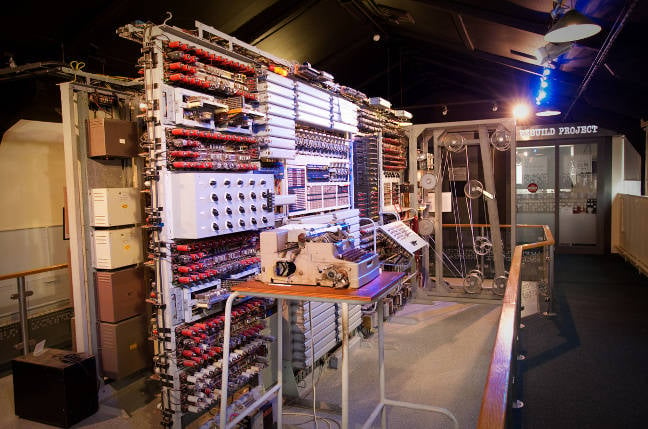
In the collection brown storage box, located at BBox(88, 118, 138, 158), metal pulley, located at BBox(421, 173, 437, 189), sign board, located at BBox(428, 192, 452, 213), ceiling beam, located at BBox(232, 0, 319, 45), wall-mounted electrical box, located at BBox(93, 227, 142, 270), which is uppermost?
ceiling beam, located at BBox(232, 0, 319, 45)

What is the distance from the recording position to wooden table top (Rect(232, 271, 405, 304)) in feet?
9.01

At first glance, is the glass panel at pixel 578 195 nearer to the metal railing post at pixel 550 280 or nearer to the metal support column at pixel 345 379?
the metal railing post at pixel 550 280

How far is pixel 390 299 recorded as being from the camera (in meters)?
7.14

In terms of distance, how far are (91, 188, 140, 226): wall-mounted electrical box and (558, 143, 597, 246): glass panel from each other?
11494 mm

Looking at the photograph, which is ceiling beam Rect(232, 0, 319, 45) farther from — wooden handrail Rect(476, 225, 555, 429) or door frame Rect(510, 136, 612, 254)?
door frame Rect(510, 136, 612, 254)

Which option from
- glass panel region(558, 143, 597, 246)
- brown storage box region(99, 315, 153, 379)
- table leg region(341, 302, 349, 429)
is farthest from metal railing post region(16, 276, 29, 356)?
glass panel region(558, 143, 597, 246)

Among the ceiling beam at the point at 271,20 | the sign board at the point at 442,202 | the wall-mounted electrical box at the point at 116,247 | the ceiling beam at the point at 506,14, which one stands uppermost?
the ceiling beam at the point at 271,20

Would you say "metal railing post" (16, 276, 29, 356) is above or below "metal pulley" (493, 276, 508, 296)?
above

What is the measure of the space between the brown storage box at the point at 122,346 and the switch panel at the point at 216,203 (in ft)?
4.89

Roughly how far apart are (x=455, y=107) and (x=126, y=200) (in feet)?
32.0

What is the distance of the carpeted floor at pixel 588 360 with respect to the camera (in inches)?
162

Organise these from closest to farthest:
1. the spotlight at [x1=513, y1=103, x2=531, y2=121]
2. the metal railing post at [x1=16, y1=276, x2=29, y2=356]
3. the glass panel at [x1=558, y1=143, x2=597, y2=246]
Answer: the metal railing post at [x1=16, y1=276, x2=29, y2=356] → the spotlight at [x1=513, y1=103, x2=531, y2=121] → the glass panel at [x1=558, y1=143, x2=597, y2=246]

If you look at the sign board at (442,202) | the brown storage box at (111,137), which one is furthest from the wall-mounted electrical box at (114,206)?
the sign board at (442,202)

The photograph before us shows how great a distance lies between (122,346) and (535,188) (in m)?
11.6
